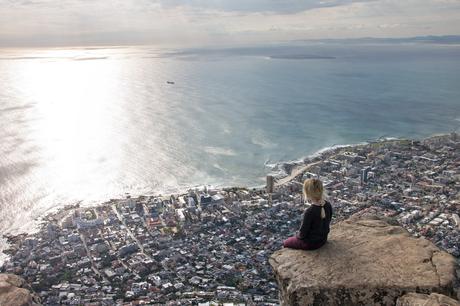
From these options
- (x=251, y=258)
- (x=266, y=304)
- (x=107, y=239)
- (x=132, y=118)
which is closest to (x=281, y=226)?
(x=251, y=258)

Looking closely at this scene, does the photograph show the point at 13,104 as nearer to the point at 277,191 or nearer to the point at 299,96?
the point at 299,96

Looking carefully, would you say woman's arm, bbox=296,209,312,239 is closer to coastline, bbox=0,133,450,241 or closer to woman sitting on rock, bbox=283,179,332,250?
woman sitting on rock, bbox=283,179,332,250

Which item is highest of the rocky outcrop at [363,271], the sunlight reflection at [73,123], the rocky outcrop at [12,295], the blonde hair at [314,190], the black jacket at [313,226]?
the blonde hair at [314,190]

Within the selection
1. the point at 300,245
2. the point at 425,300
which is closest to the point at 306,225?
the point at 300,245

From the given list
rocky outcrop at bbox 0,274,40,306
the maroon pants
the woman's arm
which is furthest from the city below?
the woman's arm

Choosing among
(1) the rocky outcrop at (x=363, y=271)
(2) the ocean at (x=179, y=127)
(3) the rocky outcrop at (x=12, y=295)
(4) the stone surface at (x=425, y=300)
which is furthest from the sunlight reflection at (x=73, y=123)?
(4) the stone surface at (x=425, y=300)

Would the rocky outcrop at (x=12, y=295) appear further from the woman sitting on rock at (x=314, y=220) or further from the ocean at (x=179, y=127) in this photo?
the ocean at (x=179, y=127)

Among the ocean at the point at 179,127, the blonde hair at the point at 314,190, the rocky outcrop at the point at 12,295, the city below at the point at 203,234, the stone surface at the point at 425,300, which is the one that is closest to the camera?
the stone surface at the point at 425,300
